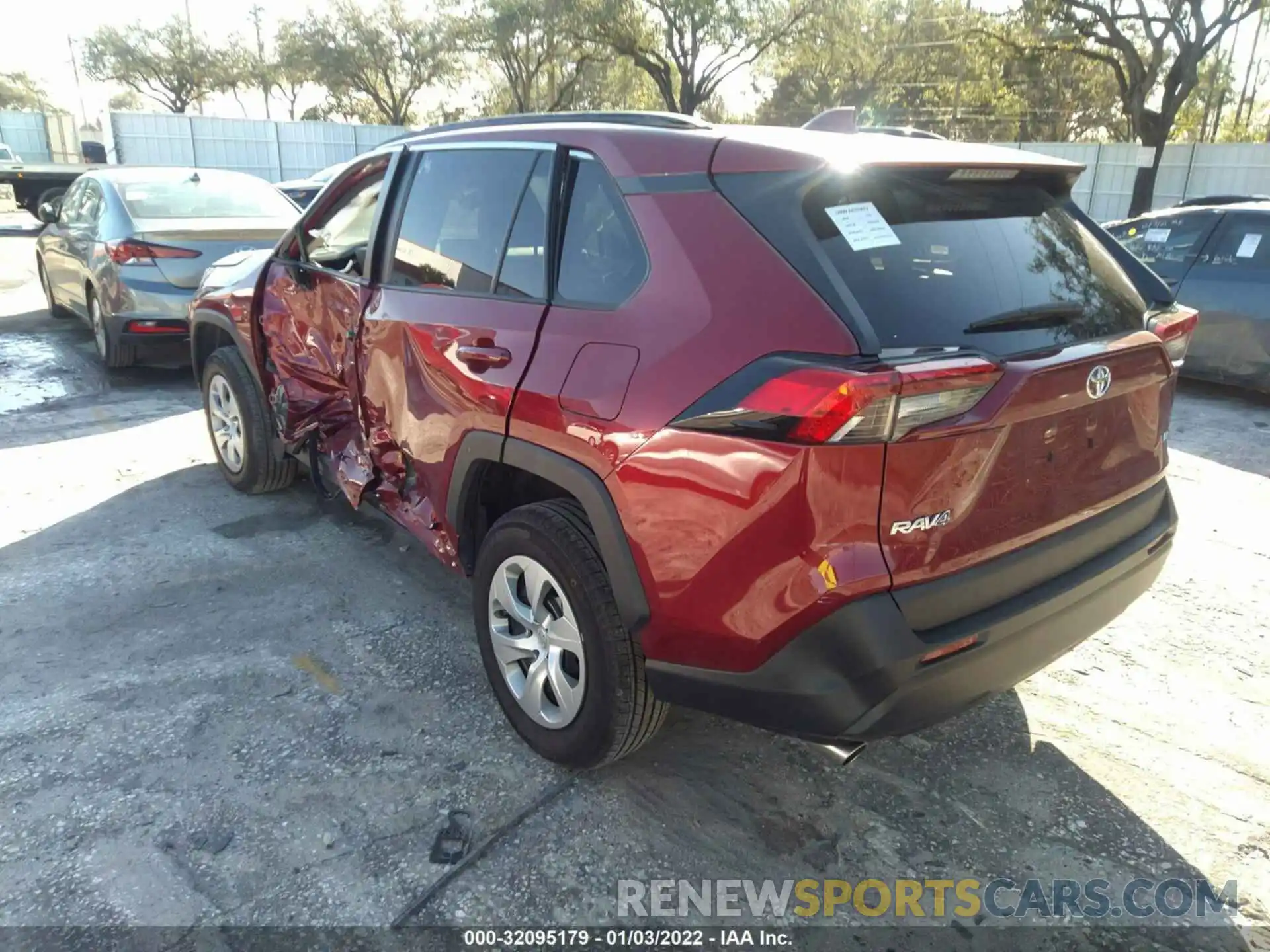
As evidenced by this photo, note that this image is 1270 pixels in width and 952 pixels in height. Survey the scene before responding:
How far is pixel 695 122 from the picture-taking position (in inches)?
99.7

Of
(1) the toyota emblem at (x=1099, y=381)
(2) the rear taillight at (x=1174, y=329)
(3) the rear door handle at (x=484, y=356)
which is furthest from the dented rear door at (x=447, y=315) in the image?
(2) the rear taillight at (x=1174, y=329)

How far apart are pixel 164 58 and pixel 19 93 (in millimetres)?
32101

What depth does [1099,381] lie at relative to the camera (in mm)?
2287

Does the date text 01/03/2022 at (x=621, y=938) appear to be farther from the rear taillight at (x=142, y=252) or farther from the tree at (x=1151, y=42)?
the tree at (x=1151, y=42)

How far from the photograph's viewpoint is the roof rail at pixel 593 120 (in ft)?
8.34

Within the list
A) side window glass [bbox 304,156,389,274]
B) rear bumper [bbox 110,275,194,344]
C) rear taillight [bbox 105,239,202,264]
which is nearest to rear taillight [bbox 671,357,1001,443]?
side window glass [bbox 304,156,389,274]

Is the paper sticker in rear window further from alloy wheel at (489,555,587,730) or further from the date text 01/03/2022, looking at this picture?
the date text 01/03/2022

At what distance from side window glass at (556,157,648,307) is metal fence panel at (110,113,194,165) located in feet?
92.0

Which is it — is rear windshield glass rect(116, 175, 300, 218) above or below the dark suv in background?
above

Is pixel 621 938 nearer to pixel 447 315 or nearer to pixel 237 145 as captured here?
pixel 447 315

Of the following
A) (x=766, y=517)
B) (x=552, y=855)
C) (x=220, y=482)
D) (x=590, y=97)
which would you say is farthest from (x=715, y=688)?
(x=590, y=97)

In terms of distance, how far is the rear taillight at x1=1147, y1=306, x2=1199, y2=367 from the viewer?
263 centimetres

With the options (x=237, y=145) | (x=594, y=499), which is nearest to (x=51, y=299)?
(x=594, y=499)

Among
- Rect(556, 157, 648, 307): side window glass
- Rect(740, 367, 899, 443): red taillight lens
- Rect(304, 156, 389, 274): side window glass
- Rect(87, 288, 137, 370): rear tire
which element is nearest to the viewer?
Rect(740, 367, 899, 443): red taillight lens
